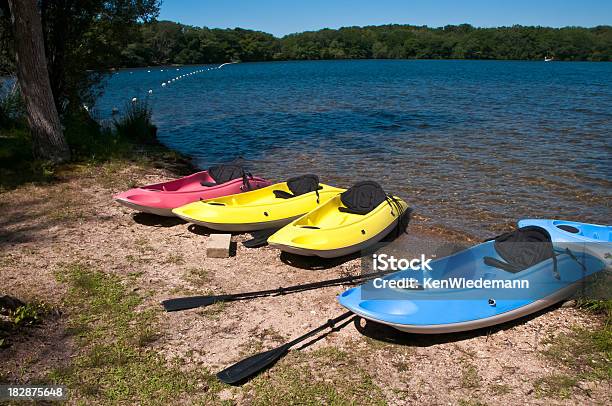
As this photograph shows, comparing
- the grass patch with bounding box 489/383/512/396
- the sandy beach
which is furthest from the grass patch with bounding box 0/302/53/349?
the grass patch with bounding box 489/383/512/396

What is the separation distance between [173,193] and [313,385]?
4.69m

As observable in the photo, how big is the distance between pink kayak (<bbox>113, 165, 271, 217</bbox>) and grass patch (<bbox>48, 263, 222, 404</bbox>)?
2.27m

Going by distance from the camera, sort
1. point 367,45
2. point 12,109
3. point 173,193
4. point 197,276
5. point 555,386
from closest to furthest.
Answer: point 555,386 → point 197,276 → point 173,193 → point 12,109 → point 367,45

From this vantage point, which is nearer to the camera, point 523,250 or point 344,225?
point 523,250

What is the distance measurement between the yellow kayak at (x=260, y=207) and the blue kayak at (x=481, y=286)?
112 inches

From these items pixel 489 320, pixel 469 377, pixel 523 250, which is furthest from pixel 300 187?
pixel 469 377

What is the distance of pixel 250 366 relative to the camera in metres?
4.25

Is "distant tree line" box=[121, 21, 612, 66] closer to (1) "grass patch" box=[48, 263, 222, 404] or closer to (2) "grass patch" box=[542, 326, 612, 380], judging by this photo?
(1) "grass patch" box=[48, 263, 222, 404]

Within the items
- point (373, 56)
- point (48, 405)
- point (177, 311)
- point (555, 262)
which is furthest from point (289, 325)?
point (373, 56)

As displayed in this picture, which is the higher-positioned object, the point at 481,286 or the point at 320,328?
the point at 481,286

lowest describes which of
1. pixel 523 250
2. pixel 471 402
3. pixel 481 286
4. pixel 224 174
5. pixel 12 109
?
pixel 471 402

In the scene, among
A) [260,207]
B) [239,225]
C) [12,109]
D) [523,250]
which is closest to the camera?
[523,250]

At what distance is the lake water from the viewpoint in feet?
32.0

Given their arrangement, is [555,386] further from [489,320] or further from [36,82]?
[36,82]
